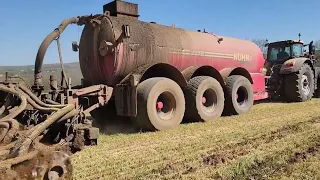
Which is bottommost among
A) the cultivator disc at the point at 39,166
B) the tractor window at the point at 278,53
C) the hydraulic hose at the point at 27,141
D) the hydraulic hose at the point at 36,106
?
the cultivator disc at the point at 39,166

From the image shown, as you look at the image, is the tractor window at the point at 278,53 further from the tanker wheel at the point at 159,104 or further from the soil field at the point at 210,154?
the tanker wheel at the point at 159,104

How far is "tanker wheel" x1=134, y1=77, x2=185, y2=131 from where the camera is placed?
624cm

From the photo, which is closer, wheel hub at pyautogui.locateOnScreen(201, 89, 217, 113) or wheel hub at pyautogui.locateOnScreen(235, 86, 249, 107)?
wheel hub at pyautogui.locateOnScreen(201, 89, 217, 113)

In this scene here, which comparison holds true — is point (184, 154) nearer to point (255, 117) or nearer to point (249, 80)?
point (255, 117)

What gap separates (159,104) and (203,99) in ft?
5.01

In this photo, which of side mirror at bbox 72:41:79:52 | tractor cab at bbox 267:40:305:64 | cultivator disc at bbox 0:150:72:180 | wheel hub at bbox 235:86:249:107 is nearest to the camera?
cultivator disc at bbox 0:150:72:180

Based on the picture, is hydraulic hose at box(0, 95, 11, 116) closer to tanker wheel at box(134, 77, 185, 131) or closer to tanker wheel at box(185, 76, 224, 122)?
tanker wheel at box(134, 77, 185, 131)

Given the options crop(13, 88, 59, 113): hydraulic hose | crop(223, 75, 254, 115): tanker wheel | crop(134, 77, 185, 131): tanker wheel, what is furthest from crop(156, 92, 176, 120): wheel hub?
crop(13, 88, 59, 113): hydraulic hose

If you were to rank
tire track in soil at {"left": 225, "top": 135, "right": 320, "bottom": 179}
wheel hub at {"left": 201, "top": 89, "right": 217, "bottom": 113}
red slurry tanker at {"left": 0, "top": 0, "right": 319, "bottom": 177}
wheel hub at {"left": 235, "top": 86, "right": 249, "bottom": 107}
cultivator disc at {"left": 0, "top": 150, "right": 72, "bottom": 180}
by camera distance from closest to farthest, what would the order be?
cultivator disc at {"left": 0, "top": 150, "right": 72, "bottom": 180}, tire track in soil at {"left": 225, "top": 135, "right": 320, "bottom": 179}, red slurry tanker at {"left": 0, "top": 0, "right": 319, "bottom": 177}, wheel hub at {"left": 201, "top": 89, "right": 217, "bottom": 113}, wheel hub at {"left": 235, "top": 86, "right": 249, "bottom": 107}

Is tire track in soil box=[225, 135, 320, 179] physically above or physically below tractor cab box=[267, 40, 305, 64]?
below

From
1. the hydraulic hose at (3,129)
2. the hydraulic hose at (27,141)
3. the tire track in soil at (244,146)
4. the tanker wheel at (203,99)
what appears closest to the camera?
the hydraulic hose at (27,141)

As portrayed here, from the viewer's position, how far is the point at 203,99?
25.6 feet

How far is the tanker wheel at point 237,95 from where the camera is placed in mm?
8508

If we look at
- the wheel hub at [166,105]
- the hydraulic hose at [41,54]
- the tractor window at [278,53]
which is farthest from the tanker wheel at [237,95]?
the hydraulic hose at [41,54]
